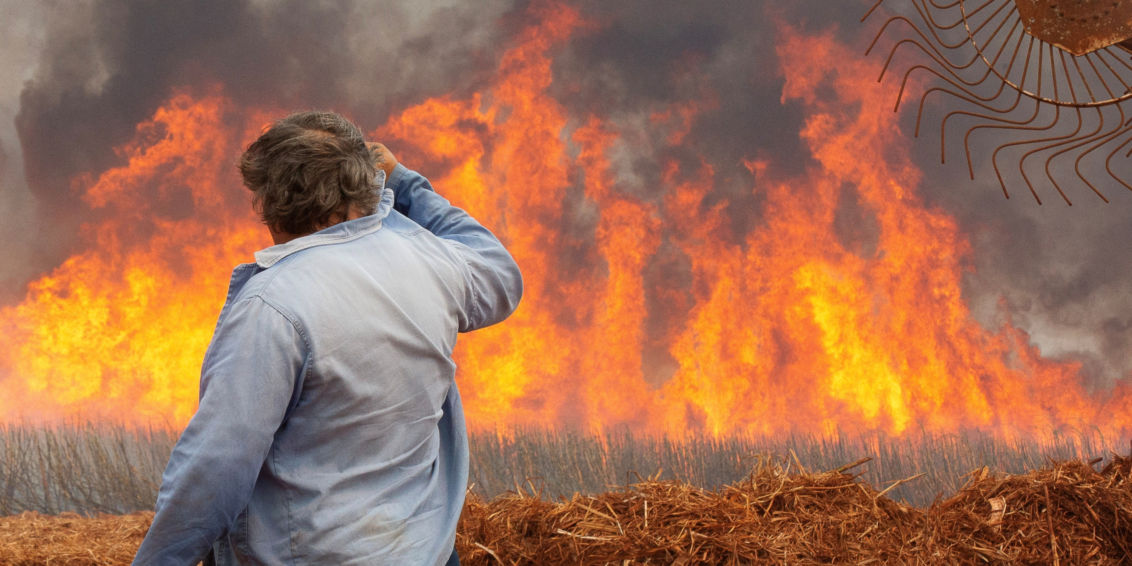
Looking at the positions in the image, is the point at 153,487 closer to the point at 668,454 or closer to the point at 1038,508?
the point at 668,454

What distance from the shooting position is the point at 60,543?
9.26 feet

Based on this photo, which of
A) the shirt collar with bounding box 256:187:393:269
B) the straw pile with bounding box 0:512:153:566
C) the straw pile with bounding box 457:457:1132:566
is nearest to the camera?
the shirt collar with bounding box 256:187:393:269

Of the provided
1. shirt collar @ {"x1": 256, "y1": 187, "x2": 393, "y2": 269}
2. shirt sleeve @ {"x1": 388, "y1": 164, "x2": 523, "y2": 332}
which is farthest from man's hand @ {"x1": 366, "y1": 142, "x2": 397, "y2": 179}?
shirt collar @ {"x1": 256, "y1": 187, "x2": 393, "y2": 269}

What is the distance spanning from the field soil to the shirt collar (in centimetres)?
124

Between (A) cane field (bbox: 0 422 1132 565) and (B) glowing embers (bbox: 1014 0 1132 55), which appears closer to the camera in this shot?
(B) glowing embers (bbox: 1014 0 1132 55)

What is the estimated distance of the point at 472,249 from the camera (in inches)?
56.0

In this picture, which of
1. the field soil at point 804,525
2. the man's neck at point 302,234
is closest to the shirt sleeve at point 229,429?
the man's neck at point 302,234

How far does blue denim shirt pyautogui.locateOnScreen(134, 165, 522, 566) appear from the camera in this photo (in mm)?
1021

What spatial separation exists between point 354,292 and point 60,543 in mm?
2504

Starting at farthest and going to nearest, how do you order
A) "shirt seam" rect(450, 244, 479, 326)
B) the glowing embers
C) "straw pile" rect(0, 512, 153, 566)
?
"straw pile" rect(0, 512, 153, 566), the glowing embers, "shirt seam" rect(450, 244, 479, 326)

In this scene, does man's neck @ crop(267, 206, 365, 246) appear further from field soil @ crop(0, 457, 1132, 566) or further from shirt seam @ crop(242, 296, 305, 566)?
field soil @ crop(0, 457, 1132, 566)

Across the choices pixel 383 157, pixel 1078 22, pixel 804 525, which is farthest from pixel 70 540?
pixel 1078 22

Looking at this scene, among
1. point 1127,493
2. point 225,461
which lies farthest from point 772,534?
point 225,461

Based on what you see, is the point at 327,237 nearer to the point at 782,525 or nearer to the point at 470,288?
the point at 470,288
